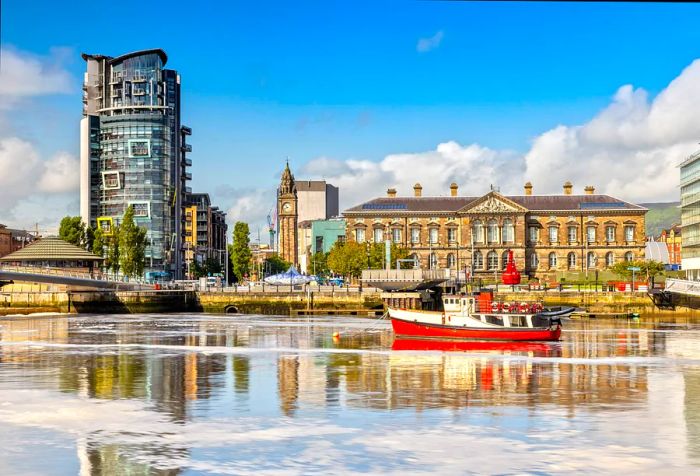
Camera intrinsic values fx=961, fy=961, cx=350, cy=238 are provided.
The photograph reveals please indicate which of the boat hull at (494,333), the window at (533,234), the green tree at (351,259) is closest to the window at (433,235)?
the window at (533,234)

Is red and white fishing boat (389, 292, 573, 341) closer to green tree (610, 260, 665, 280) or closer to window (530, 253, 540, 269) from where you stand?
green tree (610, 260, 665, 280)

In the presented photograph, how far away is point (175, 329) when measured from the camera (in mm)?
89000

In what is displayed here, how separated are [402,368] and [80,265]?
115987 millimetres

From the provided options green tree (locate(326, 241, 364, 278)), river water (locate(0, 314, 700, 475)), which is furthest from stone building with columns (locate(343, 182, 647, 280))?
river water (locate(0, 314, 700, 475))

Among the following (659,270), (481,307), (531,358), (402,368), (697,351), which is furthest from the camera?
(659,270)

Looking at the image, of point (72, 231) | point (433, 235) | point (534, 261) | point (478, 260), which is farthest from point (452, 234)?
point (72, 231)

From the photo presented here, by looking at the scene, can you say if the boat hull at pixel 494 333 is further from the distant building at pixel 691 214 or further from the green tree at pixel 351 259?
the green tree at pixel 351 259

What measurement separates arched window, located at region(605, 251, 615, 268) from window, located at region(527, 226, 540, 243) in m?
14.0

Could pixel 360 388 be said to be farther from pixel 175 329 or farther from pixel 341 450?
pixel 175 329

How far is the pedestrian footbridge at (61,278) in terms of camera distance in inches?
4515

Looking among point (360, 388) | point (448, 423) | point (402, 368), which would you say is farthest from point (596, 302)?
point (448, 423)

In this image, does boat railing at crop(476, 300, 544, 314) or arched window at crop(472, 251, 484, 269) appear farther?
arched window at crop(472, 251, 484, 269)

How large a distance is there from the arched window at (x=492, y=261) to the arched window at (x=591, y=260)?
18.1 metres

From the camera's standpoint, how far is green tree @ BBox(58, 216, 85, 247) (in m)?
176
